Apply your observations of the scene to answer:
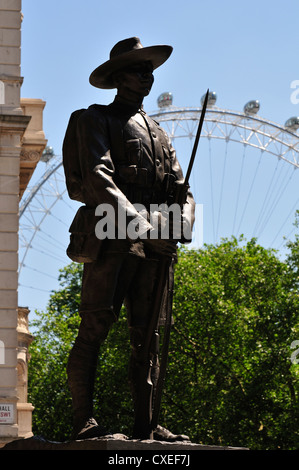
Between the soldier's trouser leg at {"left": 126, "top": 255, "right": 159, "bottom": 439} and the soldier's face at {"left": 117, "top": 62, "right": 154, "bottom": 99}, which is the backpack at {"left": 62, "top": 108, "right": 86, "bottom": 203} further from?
the soldier's trouser leg at {"left": 126, "top": 255, "right": 159, "bottom": 439}

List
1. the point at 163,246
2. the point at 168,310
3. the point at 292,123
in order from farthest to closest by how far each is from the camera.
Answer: the point at 292,123 → the point at 168,310 → the point at 163,246

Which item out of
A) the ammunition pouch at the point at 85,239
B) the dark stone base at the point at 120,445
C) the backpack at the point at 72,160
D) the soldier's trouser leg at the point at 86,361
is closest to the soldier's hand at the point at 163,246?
the ammunition pouch at the point at 85,239

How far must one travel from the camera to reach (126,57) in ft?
30.9

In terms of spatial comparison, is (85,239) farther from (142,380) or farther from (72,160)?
(142,380)

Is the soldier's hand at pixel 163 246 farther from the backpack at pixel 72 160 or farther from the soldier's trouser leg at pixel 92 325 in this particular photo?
the backpack at pixel 72 160

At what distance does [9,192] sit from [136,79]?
739 inches

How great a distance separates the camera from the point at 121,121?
9.39 metres

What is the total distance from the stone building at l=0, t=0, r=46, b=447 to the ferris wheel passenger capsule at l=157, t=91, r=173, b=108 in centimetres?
4947

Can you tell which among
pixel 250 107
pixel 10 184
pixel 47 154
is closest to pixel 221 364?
pixel 10 184

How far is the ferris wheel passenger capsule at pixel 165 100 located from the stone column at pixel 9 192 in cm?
5089

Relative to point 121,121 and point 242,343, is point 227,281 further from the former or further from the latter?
point 121,121

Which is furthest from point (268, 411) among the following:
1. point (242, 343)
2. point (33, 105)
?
point (33, 105)

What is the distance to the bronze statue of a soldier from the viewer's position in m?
8.98
